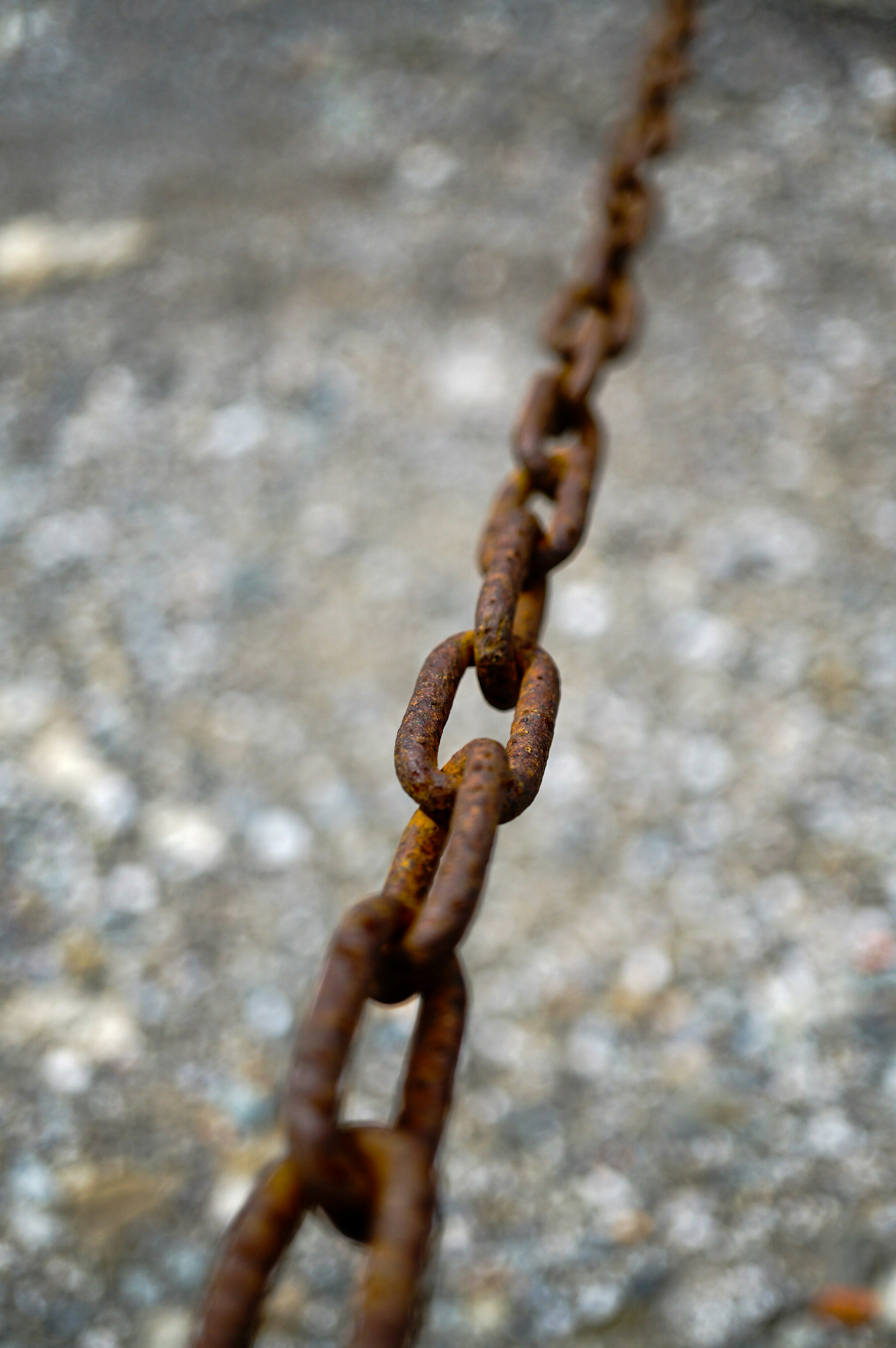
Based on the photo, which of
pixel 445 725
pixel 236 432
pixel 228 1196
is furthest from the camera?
pixel 236 432

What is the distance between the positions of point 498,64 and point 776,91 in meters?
0.81

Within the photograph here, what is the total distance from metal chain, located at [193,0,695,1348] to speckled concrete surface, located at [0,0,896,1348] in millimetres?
1125

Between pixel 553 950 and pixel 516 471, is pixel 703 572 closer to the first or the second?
pixel 553 950

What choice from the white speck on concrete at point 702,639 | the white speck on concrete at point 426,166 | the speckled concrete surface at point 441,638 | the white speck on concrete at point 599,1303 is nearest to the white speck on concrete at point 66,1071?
the speckled concrete surface at point 441,638

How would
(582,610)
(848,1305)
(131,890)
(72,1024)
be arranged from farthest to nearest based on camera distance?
1. (582,610)
2. (131,890)
3. (72,1024)
4. (848,1305)

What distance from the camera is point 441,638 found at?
7.25 feet

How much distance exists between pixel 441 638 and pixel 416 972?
1778mm

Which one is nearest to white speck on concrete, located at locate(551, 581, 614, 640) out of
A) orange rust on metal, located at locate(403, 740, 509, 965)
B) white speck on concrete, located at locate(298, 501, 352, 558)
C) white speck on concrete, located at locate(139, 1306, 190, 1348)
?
white speck on concrete, located at locate(298, 501, 352, 558)

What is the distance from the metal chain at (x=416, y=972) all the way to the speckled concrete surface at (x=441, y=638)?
3.69 feet

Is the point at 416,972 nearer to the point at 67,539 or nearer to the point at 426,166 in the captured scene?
the point at 67,539

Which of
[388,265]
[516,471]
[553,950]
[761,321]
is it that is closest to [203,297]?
[388,265]

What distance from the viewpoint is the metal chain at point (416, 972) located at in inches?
15.1

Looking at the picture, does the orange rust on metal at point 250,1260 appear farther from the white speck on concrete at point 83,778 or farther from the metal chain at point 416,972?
the white speck on concrete at point 83,778

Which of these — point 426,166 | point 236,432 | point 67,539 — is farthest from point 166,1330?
point 426,166
